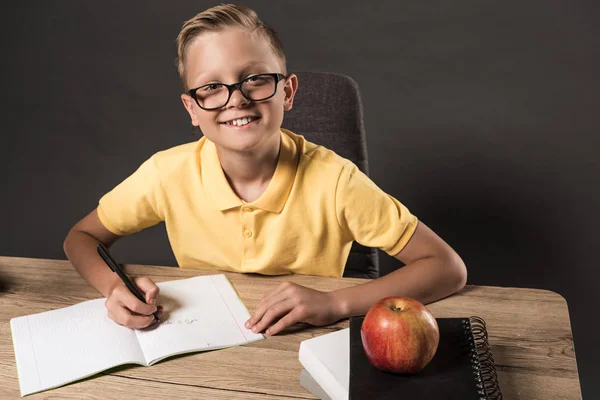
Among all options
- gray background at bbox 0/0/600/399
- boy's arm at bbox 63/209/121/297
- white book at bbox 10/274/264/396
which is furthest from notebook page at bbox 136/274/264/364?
gray background at bbox 0/0/600/399

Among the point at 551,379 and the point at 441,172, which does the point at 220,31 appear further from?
the point at 441,172

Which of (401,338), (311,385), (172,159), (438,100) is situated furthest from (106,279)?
(438,100)

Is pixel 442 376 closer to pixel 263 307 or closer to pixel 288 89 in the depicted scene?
pixel 263 307

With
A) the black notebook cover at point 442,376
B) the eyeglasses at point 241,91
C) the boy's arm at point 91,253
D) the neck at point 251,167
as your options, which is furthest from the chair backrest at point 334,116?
the black notebook cover at point 442,376

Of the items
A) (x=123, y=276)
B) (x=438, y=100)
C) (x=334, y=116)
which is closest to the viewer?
(x=123, y=276)

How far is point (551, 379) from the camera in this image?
3.64 ft

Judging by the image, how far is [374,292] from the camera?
52.9 inches

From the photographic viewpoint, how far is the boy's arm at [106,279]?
1.25 metres

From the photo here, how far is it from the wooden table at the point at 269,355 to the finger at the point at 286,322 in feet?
0.04

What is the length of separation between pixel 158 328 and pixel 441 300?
1.78 ft

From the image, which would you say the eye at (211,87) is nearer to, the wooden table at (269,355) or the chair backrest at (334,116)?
the wooden table at (269,355)

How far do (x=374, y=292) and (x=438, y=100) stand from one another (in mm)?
1203

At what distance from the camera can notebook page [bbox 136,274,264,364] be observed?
1.19m

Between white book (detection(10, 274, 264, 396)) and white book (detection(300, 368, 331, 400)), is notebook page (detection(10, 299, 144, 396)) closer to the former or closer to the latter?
white book (detection(10, 274, 264, 396))
